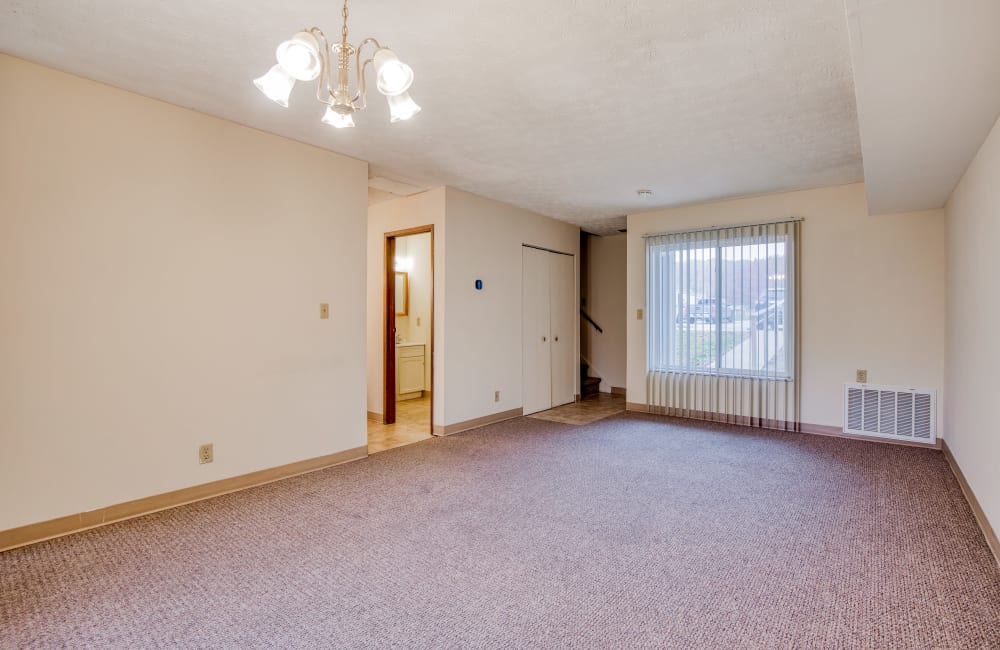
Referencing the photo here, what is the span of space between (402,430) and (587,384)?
3224 mm

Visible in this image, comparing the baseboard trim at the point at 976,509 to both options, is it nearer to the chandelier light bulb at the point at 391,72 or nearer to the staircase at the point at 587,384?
the chandelier light bulb at the point at 391,72

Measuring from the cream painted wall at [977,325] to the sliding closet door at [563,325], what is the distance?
3.83 metres

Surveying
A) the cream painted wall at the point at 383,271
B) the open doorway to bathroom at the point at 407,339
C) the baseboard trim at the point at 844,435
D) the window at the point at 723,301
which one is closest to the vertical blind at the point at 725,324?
the window at the point at 723,301

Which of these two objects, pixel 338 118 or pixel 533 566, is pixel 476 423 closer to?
pixel 533 566

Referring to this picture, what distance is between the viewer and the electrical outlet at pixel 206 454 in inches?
125

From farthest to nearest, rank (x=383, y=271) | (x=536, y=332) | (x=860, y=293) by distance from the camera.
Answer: (x=536, y=332)
(x=383, y=271)
(x=860, y=293)

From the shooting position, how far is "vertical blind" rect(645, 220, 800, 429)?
16.5 ft

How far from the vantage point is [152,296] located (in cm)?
297

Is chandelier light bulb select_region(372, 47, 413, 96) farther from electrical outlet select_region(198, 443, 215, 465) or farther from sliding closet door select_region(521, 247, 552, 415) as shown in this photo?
sliding closet door select_region(521, 247, 552, 415)

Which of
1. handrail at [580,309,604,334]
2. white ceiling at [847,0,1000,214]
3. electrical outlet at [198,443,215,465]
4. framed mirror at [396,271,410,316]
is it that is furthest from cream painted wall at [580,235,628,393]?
electrical outlet at [198,443,215,465]

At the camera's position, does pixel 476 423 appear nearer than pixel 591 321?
Yes

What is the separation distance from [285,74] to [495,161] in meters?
2.48

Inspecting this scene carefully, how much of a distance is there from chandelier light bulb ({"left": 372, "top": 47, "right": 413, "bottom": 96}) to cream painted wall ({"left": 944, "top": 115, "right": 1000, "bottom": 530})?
2.93 metres

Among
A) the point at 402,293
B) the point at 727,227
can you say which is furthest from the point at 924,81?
the point at 402,293
